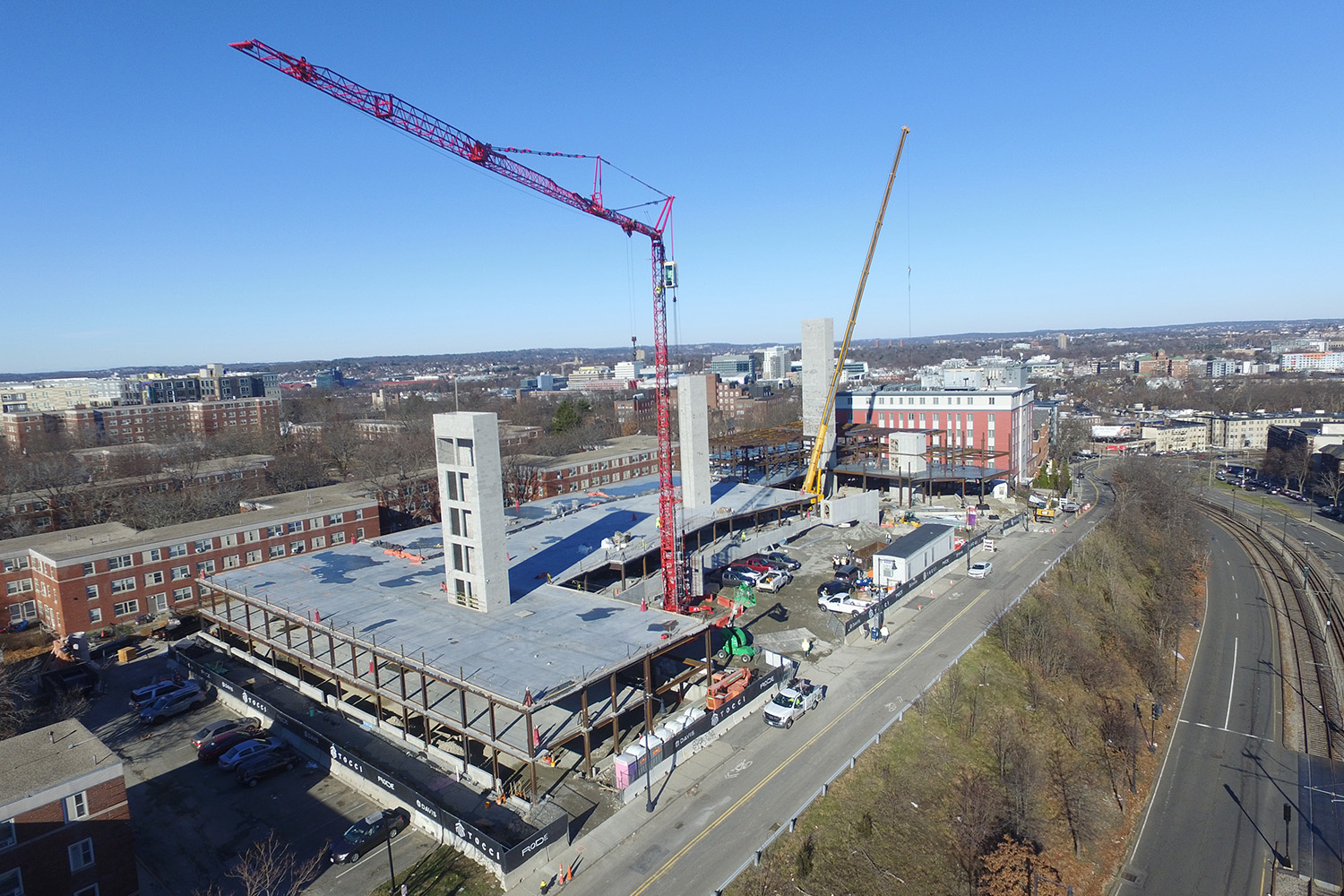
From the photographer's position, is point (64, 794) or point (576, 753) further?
point (576, 753)

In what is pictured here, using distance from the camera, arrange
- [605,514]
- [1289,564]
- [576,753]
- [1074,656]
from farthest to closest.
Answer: [1289,564] < [605,514] < [1074,656] < [576,753]

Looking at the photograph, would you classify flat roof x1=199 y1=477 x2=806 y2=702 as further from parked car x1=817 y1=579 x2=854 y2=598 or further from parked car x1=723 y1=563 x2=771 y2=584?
parked car x1=817 y1=579 x2=854 y2=598

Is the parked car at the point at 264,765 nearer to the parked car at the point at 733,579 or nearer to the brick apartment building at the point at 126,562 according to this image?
the brick apartment building at the point at 126,562

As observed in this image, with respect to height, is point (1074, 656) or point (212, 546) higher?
point (212, 546)

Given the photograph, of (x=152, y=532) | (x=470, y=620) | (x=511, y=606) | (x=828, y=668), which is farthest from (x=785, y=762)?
(x=152, y=532)

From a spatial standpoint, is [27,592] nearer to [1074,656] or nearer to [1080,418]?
Answer: [1074,656]

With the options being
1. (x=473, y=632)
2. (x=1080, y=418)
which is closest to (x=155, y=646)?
(x=473, y=632)

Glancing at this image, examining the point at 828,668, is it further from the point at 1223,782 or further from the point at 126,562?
the point at 126,562

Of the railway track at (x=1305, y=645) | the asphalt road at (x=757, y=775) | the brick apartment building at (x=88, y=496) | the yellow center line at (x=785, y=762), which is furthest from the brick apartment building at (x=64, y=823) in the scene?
the brick apartment building at (x=88, y=496)
